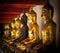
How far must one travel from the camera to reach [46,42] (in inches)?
94.0

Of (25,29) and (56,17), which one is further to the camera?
(25,29)

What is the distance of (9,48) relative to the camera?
246cm

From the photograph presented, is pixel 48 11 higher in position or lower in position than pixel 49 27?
higher

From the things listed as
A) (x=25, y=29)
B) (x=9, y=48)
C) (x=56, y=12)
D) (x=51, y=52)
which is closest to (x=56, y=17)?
(x=56, y=12)

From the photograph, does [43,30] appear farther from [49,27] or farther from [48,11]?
[48,11]

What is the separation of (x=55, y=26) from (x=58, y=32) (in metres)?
0.17

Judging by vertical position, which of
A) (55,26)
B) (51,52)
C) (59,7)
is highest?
(59,7)

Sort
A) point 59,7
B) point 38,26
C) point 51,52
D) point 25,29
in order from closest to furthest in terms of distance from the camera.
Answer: point 51,52
point 59,7
point 38,26
point 25,29

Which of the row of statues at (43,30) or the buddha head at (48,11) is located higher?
the buddha head at (48,11)

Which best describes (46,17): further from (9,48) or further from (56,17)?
(9,48)

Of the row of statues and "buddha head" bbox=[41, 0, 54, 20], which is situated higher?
"buddha head" bbox=[41, 0, 54, 20]

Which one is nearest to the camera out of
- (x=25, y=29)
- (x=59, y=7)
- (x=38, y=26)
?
(x=59, y=7)

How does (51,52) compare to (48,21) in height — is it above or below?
below

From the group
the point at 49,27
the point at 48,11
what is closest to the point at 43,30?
the point at 49,27
